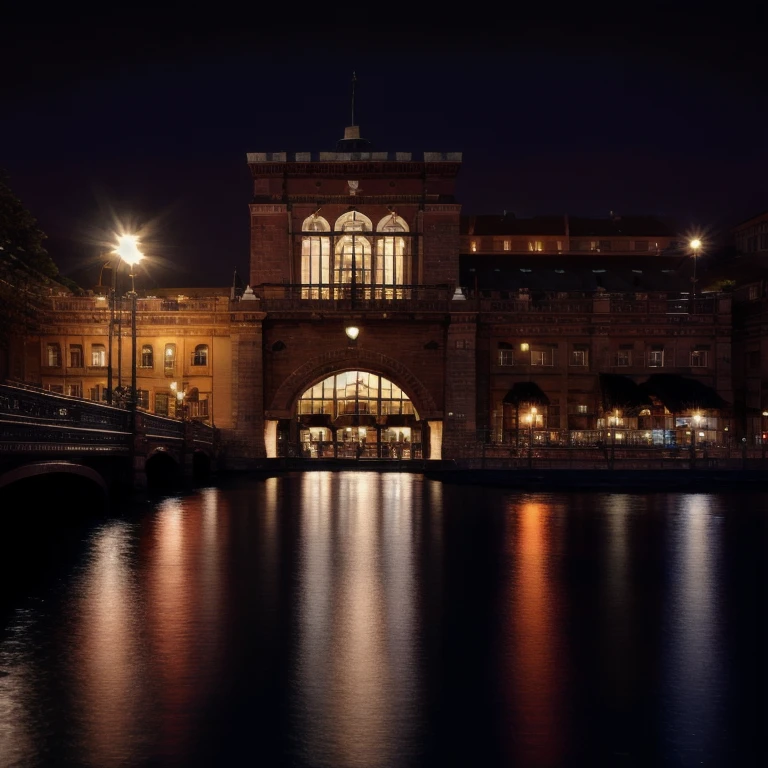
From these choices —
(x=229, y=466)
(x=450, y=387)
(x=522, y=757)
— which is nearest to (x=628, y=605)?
(x=522, y=757)

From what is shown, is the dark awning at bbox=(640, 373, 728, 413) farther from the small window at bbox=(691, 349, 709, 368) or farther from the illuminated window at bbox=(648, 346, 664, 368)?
the small window at bbox=(691, 349, 709, 368)

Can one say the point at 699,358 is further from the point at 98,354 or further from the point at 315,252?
the point at 98,354

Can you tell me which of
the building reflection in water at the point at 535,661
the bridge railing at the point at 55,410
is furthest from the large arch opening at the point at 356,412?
the building reflection in water at the point at 535,661

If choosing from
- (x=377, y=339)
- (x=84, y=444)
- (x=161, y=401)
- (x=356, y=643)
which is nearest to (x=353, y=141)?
(x=377, y=339)

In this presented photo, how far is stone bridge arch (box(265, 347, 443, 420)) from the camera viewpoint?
68.3 metres

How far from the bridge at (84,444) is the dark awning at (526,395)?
1026 inches

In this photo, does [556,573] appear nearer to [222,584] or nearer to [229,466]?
[222,584]

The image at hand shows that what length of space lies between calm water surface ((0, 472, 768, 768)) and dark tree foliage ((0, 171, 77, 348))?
29.0 metres

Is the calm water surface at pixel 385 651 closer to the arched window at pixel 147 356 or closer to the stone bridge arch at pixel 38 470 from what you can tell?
the stone bridge arch at pixel 38 470

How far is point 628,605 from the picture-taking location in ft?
56.4

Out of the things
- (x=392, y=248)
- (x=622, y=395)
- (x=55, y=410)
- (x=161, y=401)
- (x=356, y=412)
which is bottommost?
(x=55, y=410)

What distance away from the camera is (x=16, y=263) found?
56125mm

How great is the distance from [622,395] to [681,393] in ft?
12.1

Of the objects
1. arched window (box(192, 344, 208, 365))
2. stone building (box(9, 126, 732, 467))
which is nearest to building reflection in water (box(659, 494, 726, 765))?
stone building (box(9, 126, 732, 467))
